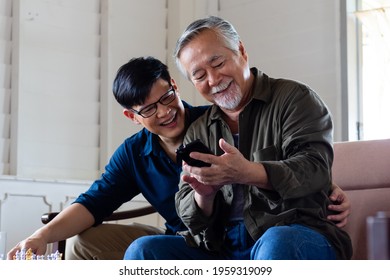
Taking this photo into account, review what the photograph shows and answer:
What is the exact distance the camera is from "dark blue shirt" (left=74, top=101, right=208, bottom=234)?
2.42 m

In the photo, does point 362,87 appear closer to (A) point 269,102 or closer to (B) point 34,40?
(B) point 34,40

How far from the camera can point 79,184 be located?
4.43 m

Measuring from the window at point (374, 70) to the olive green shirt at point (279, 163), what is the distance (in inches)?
90.4

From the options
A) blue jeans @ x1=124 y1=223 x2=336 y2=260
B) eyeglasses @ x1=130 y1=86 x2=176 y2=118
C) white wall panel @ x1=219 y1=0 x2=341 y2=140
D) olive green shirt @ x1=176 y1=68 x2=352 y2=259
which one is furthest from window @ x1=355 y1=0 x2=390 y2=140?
blue jeans @ x1=124 y1=223 x2=336 y2=260

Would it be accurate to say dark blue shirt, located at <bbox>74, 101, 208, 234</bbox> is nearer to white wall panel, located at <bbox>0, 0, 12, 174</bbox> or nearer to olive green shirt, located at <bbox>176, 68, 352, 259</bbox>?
olive green shirt, located at <bbox>176, 68, 352, 259</bbox>

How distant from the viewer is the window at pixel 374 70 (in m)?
4.18

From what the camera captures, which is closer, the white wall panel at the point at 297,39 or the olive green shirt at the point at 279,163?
the olive green shirt at the point at 279,163

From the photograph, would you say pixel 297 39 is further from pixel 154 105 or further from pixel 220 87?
pixel 220 87

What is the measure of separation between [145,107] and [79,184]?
2.23m

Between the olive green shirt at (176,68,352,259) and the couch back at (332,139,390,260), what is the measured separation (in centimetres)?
46

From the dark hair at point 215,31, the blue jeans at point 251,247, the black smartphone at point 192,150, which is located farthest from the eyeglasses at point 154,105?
the black smartphone at point 192,150

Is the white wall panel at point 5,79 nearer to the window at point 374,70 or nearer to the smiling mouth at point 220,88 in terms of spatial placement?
the window at point 374,70
